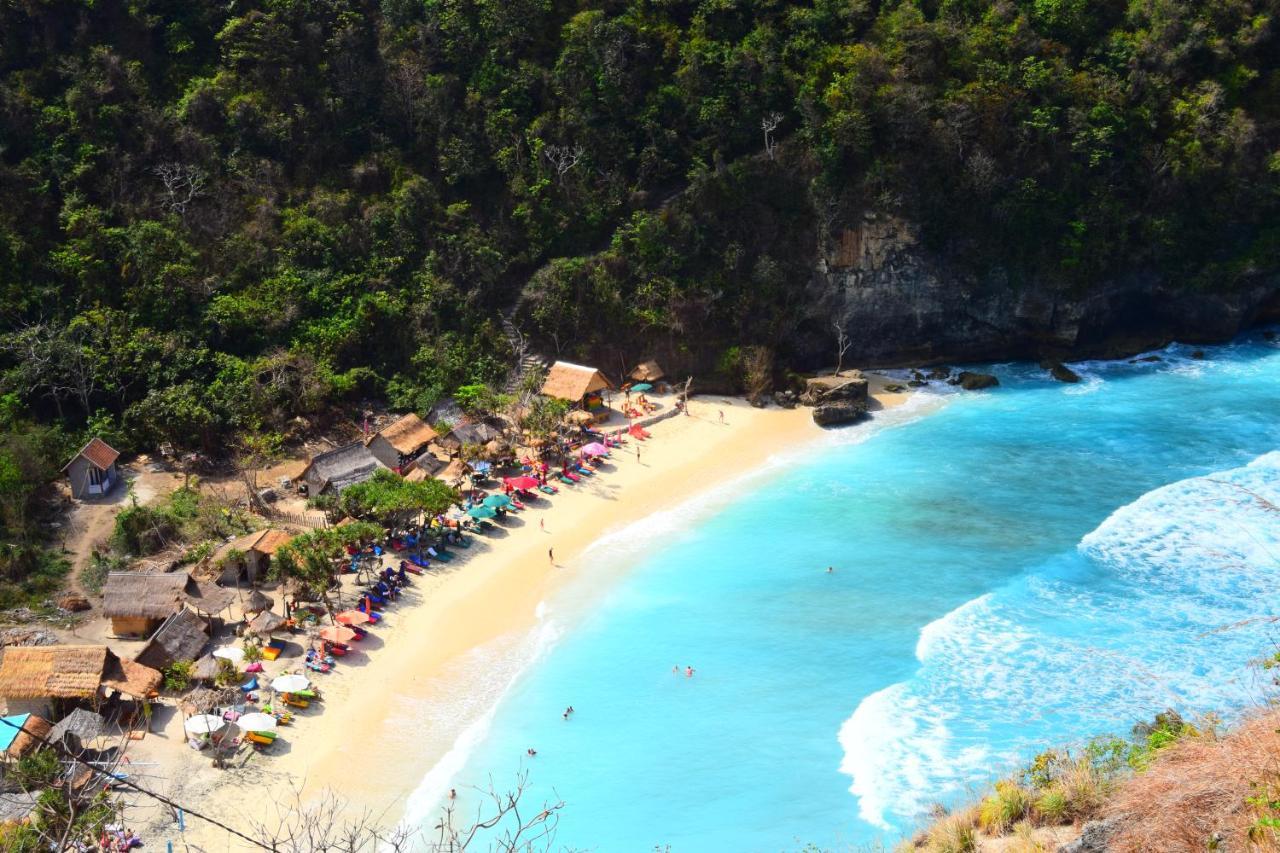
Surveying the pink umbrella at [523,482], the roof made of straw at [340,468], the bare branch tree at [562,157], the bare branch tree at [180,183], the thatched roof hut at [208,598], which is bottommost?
the thatched roof hut at [208,598]

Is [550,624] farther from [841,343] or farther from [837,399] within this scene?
[841,343]

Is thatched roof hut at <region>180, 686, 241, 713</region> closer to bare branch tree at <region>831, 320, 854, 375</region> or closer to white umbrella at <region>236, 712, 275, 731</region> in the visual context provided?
white umbrella at <region>236, 712, 275, 731</region>

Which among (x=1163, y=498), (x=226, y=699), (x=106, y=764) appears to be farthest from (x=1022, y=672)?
(x=106, y=764)

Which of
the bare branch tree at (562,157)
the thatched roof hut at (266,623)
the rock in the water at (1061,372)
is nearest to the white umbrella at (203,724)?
the thatched roof hut at (266,623)

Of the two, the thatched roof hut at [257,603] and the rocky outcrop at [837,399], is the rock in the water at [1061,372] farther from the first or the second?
the thatched roof hut at [257,603]

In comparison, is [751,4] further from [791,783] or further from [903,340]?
[791,783]

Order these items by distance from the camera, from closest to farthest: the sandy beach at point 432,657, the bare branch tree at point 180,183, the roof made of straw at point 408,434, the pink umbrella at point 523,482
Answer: the sandy beach at point 432,657
the pink umbrella at point 523,482
the roof made of straw at point 408,434
the bare branch tree at point 180,183

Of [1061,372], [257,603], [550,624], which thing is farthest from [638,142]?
[257,603]
